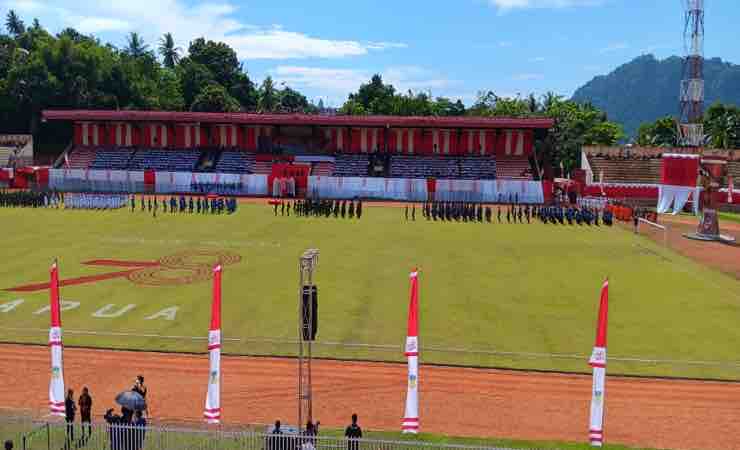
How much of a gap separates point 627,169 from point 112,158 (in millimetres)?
52765

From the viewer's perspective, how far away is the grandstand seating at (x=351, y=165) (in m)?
65.8

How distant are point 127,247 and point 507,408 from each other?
24.3 metres

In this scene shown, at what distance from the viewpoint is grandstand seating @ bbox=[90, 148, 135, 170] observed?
67.0 m

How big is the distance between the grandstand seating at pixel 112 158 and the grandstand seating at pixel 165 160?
782 mm

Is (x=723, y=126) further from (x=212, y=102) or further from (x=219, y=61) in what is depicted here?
(x=219, y=61)

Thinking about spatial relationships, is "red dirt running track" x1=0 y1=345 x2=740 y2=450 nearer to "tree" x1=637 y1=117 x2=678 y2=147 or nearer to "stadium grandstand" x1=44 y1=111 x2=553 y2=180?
"stadium grandstand" x1=44 y1=111 x2=553 y2=180

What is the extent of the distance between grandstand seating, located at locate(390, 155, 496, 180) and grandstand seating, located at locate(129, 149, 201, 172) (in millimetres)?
20874

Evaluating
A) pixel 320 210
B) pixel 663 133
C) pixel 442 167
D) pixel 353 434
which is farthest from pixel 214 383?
pixel 663 133

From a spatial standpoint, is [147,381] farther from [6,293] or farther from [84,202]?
[84,202]

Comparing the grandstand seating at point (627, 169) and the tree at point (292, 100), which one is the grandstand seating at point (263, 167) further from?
the tree at point (292, 100)

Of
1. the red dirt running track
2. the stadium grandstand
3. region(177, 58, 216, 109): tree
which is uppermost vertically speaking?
region(177, 58, 216, 109): tree

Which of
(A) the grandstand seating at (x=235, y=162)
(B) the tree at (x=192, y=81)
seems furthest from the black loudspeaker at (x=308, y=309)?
(B) the tree at (x=192, y=81)

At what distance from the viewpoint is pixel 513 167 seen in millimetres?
66562

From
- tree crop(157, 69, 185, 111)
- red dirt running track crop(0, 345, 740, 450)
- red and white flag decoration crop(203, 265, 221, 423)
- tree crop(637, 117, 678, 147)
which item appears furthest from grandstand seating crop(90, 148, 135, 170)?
tree crop(637, 117, 678, 147)
